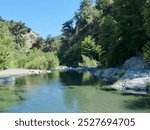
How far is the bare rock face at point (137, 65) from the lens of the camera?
4153 cm

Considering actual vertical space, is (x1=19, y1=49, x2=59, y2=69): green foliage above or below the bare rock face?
above

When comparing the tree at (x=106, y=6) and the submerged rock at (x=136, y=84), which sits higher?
the tree at (x=106, y=6)

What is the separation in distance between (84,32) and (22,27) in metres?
20.1

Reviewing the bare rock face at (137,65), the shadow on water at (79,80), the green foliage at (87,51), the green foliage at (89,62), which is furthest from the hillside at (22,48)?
the bare rock face at (137,65)

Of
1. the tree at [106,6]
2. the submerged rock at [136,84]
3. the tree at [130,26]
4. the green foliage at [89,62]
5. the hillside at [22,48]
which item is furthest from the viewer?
the tree at [106,6]

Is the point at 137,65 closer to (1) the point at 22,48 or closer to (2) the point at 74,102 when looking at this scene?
(2) the point at 74,102

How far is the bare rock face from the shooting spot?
4153 cm

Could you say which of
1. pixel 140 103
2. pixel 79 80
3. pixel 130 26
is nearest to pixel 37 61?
pixel 130 26

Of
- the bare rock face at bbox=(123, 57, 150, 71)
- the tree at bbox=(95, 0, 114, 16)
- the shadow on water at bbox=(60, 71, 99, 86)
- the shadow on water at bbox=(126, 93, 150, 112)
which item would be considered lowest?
the shadow on water at bbox=(126, 93, 150, 112)

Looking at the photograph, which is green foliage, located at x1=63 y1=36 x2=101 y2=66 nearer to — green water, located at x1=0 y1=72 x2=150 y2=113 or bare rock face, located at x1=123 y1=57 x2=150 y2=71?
bare rock face, located at x1=123 y1=57 x2=150 y2=71

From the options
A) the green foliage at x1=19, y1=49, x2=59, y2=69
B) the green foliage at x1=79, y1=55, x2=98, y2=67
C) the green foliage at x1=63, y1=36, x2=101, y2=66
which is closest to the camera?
the green foliage at x1=19, y1=49, x2=59, y2=69

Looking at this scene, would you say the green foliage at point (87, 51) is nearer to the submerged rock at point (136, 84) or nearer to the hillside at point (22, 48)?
the hillside at point (22, 48)

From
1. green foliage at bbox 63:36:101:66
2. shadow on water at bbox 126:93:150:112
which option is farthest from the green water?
green foliage at bbox 63:36:101:66

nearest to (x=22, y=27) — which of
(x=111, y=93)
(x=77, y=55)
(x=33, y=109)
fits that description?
(x=77, y=55)
